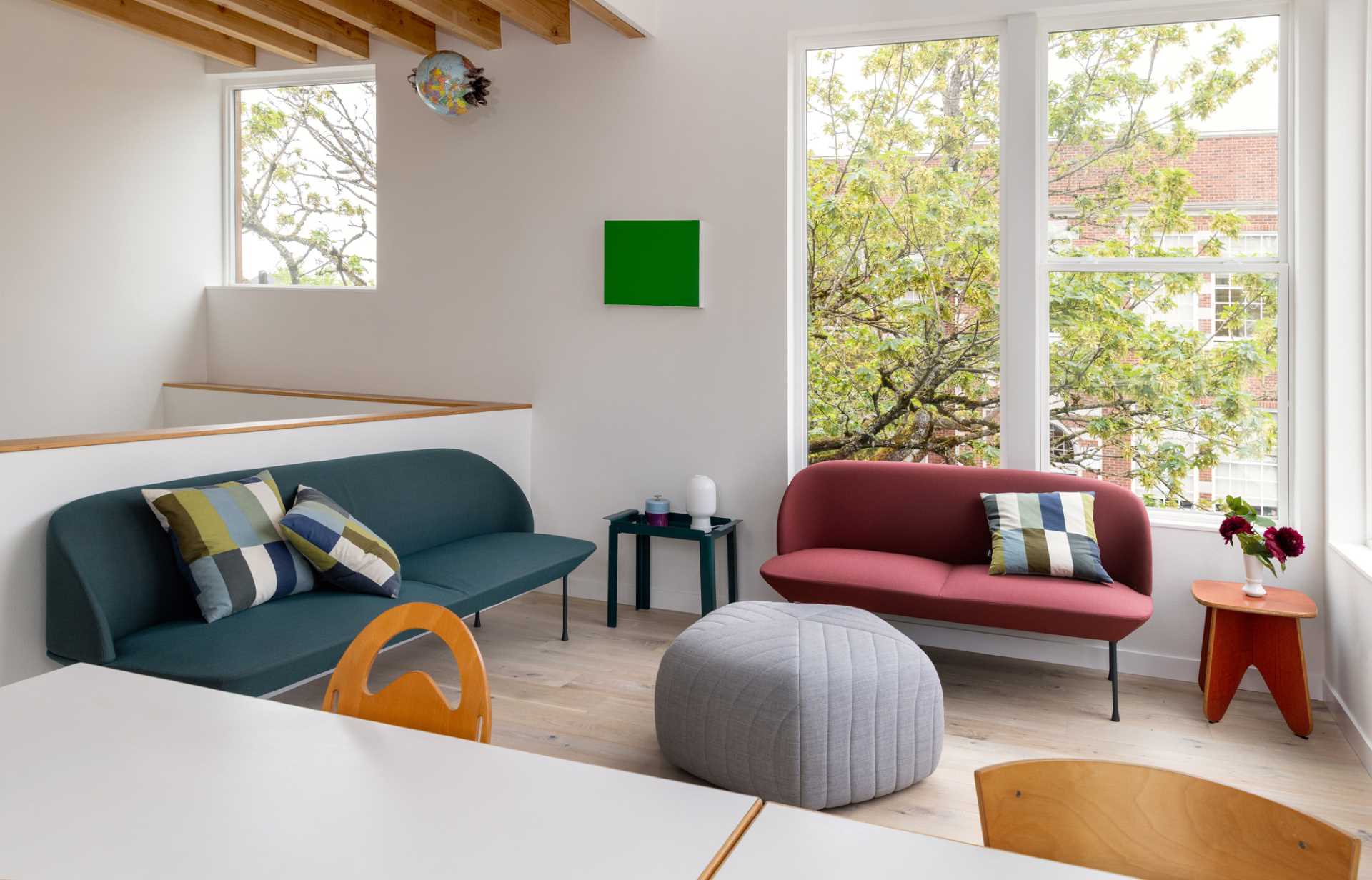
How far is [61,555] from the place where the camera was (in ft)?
8.93

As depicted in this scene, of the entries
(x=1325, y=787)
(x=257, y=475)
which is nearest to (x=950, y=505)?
(x=1325, y=787)

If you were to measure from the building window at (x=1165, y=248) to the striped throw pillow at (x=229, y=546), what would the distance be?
10.2ft

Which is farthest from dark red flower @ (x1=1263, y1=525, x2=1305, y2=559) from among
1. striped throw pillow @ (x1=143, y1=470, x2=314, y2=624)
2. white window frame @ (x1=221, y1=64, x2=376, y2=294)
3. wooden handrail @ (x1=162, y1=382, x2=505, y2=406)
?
white window frame @ (x1=221, y1=64, x2=376, y2=294)

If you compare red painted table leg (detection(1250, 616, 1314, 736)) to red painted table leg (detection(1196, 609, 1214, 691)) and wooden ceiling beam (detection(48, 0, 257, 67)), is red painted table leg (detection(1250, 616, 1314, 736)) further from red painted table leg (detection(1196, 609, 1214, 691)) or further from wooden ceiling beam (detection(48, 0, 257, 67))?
wooden ceiling beam (detection(48, 0, 257, 67))

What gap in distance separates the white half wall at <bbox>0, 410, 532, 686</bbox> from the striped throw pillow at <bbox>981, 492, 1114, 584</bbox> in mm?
2611

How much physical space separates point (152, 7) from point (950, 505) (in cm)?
465

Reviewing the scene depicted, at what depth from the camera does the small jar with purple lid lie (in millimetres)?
4496

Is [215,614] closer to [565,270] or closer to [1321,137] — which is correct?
[565,270]

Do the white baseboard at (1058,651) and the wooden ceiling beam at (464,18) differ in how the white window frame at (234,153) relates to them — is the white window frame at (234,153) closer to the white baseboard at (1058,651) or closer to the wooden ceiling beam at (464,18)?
the wooden ceiling beam at (464,18)

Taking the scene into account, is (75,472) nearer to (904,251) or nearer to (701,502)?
(701,502)

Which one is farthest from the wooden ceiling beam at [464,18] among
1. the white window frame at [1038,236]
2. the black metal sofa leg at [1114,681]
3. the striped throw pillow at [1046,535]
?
the black metal sofa leg at [1114,681]

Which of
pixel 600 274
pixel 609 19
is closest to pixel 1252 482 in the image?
pixel 600 274

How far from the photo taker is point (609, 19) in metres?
4.39

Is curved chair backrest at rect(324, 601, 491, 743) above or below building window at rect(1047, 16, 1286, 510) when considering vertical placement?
below
